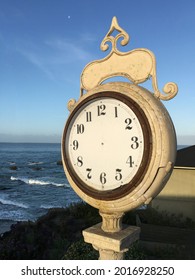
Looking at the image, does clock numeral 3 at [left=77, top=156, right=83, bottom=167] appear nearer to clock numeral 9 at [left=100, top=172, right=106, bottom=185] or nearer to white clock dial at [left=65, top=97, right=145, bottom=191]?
white clock dial at [left=65, top=97, right=145, bottom=191]

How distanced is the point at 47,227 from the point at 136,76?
867cm

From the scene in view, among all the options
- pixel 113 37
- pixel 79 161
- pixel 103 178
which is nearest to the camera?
pixel 103 178

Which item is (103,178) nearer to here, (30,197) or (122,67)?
(122,67)

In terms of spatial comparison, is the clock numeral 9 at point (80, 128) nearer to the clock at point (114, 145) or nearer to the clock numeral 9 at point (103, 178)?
the clock at point (114, 145)

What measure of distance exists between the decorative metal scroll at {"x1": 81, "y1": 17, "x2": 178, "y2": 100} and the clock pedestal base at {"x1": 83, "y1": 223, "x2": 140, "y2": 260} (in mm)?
1501

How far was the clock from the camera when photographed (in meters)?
2.45

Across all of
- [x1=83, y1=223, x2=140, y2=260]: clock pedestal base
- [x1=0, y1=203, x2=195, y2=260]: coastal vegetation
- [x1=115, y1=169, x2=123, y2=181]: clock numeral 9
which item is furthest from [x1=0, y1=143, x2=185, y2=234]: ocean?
[x1=115, y1=169, x2=123, y2=181]: clock numeral 9

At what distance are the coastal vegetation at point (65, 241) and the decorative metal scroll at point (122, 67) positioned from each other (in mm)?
5181

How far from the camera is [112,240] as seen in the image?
2.69 meters

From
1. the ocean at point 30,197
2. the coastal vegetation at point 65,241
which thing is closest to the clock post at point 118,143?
the coastal vegetation at point 65,241

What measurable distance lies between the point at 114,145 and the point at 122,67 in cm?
91

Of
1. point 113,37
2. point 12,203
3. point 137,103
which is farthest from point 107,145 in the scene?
point 12,203
